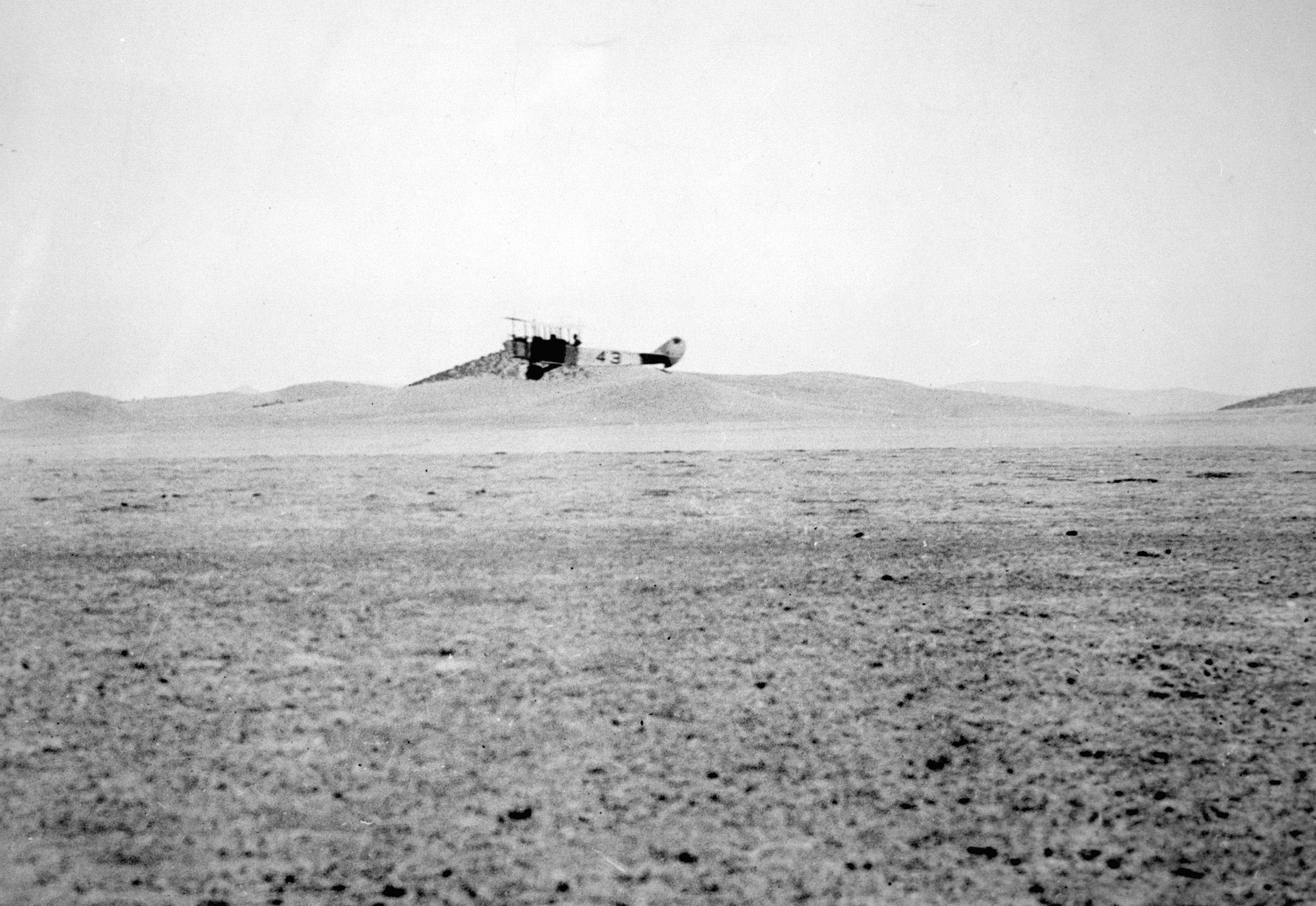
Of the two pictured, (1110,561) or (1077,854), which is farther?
(1110,561)

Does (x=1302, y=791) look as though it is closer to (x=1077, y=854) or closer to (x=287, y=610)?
(x=1077, y=854)

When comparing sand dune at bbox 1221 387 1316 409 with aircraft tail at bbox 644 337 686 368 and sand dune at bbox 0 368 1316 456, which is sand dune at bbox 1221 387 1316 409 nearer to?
sand dune at bbox 0 368 1316 456

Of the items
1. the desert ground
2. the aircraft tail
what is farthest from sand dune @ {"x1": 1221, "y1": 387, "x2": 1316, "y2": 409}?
the desert ground

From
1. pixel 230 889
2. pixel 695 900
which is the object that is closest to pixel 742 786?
pixel 695 900

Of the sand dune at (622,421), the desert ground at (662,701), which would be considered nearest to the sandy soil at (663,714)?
the desert ground at (662,701)

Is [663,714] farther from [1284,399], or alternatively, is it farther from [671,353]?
[1284,399]

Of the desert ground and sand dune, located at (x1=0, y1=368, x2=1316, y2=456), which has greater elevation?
sand dune, located at (x1=0, y1=368, x2=1316, y2=456)

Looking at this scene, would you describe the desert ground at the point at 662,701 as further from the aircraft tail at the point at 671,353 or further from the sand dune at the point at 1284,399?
the sand dune at the point at 1284,399

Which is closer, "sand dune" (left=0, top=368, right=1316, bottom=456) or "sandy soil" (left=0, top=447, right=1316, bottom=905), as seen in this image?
"sandy soil" (left=0, top=447, right=1316, bottom=905)

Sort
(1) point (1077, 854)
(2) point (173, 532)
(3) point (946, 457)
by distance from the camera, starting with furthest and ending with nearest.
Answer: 1. (3) point (946, 457)
2. (2) point (173, 532)
3. (1) point (1077, 854)
